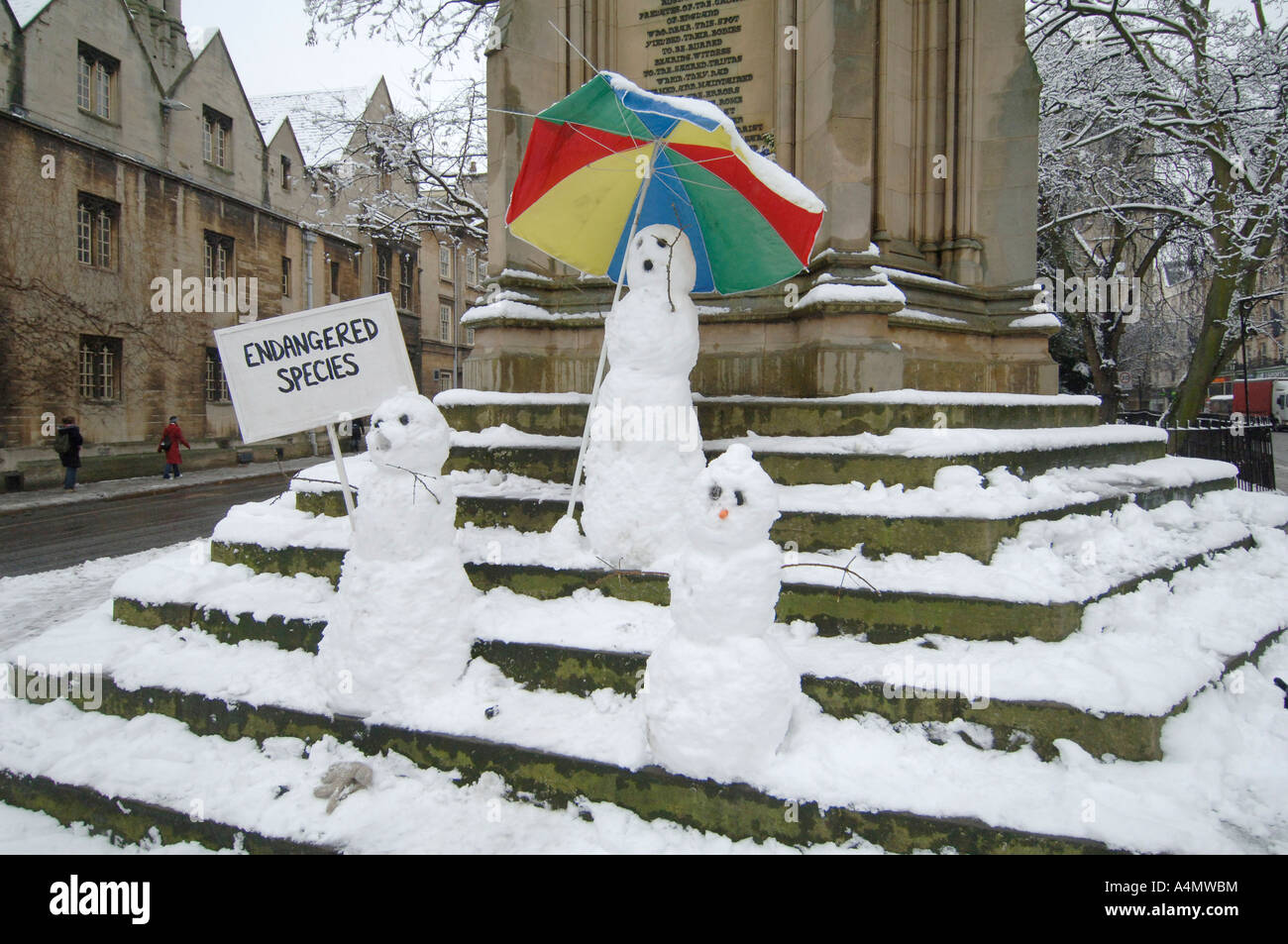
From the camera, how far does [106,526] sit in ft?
41.6

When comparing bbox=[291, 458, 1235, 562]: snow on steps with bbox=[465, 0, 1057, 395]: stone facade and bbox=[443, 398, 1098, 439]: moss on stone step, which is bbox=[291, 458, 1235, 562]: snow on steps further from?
bbox=[465, 0, 1057, 395]: stone facade

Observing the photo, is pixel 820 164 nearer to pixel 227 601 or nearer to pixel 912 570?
pixel 912 570

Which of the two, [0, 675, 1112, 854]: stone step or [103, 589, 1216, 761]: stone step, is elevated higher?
[103, 589, 1216, 761]: stone step

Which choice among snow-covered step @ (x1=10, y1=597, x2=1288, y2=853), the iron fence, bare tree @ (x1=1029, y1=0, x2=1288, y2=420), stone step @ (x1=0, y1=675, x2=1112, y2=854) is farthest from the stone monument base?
bare tree @ (x1=1029, y1=0, x2=1288, y2=420)

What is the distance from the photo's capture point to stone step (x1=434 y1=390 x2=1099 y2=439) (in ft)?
17.1

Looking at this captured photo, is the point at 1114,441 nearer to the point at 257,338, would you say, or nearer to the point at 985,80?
the point at 985,80

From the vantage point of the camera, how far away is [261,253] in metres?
25.8

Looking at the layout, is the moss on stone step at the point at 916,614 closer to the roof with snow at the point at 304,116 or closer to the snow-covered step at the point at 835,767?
the snow-covered step at the point at 835,767

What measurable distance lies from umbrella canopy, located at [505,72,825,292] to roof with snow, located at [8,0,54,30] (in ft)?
70.6

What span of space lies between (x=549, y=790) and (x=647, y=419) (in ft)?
6.60

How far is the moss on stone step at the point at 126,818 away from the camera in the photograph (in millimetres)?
3100

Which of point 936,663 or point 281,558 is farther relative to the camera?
point 281,558

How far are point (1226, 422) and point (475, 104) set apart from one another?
55.7ft

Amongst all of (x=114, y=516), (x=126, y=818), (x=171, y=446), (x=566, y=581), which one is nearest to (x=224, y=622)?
(x=126, y=818)
